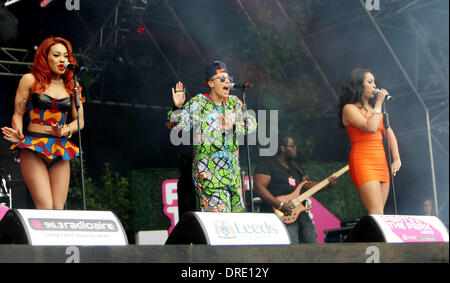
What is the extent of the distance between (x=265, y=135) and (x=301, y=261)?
5183 millimetres

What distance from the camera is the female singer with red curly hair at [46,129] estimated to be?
450 cm

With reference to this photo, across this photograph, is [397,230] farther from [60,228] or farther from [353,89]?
[60,228]

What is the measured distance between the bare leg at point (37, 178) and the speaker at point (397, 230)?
81.3 inches

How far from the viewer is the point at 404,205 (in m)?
11.2

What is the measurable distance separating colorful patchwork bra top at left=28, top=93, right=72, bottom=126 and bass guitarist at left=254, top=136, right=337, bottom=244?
2981 mm

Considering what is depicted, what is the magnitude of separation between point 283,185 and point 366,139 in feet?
7.17

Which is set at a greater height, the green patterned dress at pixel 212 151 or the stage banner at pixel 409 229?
the green patterned dress at pixel 212 151

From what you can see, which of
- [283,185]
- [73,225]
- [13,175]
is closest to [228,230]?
[73,225]

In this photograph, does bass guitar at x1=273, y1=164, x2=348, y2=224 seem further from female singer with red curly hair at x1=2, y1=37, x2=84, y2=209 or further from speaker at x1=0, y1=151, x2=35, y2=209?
female singer with red curly hair at x1=2, y1=37, x2=84, y2=209

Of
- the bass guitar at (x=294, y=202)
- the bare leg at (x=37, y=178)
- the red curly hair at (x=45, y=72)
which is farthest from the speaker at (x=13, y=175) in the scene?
the bass guitar at (x=294, y=202)

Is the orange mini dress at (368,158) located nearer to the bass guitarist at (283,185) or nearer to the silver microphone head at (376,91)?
the silver microphone head at (376,91)

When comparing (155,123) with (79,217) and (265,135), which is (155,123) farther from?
(79,217)

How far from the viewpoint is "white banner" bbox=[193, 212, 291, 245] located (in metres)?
3.77

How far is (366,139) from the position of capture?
5.18 meters
